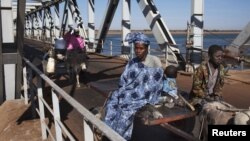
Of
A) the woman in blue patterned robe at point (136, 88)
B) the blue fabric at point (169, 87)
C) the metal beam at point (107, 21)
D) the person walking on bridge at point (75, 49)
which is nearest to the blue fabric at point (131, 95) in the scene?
the woman in blue patterned robe at point (136, 88)

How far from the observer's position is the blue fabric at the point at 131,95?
183 inches

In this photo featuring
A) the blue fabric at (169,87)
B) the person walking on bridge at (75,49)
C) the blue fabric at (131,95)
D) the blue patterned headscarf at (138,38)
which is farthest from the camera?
the person walking on bridge at (75,49)

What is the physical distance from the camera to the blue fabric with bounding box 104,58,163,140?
4641 mm

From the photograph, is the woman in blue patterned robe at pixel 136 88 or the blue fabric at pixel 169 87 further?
the blue fabric at pixel 169 87

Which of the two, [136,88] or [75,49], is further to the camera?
[75,49]

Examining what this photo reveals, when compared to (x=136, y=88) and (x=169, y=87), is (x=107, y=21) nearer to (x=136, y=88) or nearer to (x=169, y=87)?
(x=169, y=87)

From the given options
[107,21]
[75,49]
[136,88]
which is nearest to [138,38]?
[136,88]

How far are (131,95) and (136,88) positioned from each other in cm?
12

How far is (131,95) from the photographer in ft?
15.8

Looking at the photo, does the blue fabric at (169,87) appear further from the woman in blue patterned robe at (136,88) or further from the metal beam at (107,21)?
the metal beam at (107,21)

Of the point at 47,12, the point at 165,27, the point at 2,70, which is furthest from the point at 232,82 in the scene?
the point at 47,12

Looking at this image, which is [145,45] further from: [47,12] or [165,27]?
[47,12]

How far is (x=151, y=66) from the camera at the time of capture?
4961 mm

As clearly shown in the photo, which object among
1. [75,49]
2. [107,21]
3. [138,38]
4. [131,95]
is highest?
[107,21]
